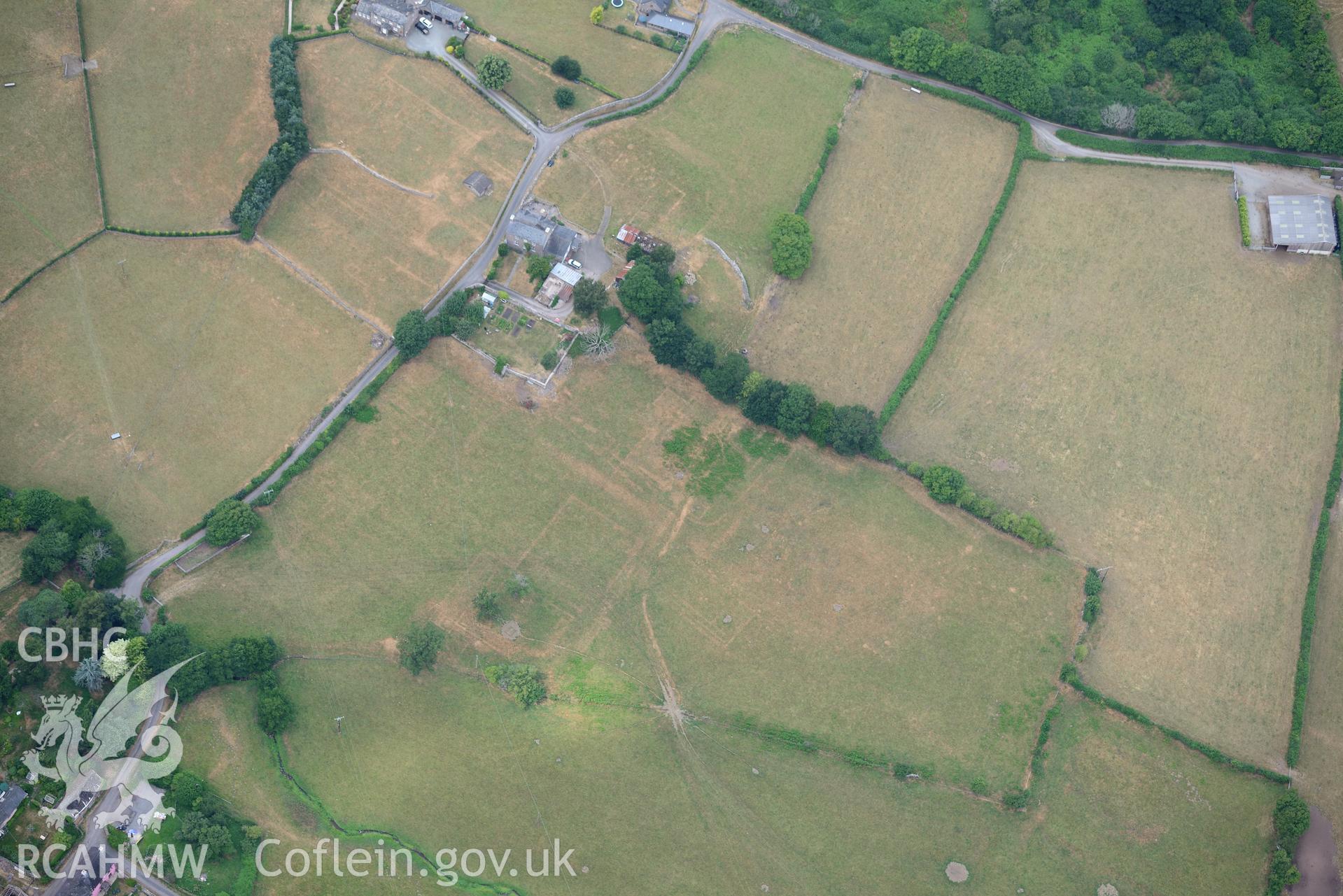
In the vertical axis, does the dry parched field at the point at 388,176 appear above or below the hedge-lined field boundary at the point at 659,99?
below

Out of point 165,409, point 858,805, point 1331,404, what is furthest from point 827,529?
point 165,409

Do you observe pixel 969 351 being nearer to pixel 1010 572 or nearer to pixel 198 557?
pixel 1010 572

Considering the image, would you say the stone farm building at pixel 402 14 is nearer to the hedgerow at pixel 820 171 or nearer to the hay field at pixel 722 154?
the hay field at pixel 722 154

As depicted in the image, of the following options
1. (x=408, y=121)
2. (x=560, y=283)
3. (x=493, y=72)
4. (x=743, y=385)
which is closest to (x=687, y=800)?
(x=743, y=385)

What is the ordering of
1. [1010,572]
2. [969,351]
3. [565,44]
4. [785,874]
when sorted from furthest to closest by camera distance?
1. [565,44]
2. [969,351]
3. [1010,572]
4. [785,874]

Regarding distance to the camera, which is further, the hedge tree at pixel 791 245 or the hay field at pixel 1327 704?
the hedge tree at pixel 791 245

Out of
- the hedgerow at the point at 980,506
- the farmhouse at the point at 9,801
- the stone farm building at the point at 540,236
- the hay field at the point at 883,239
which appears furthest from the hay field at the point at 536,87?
the farmhouse at the point at 9,801
